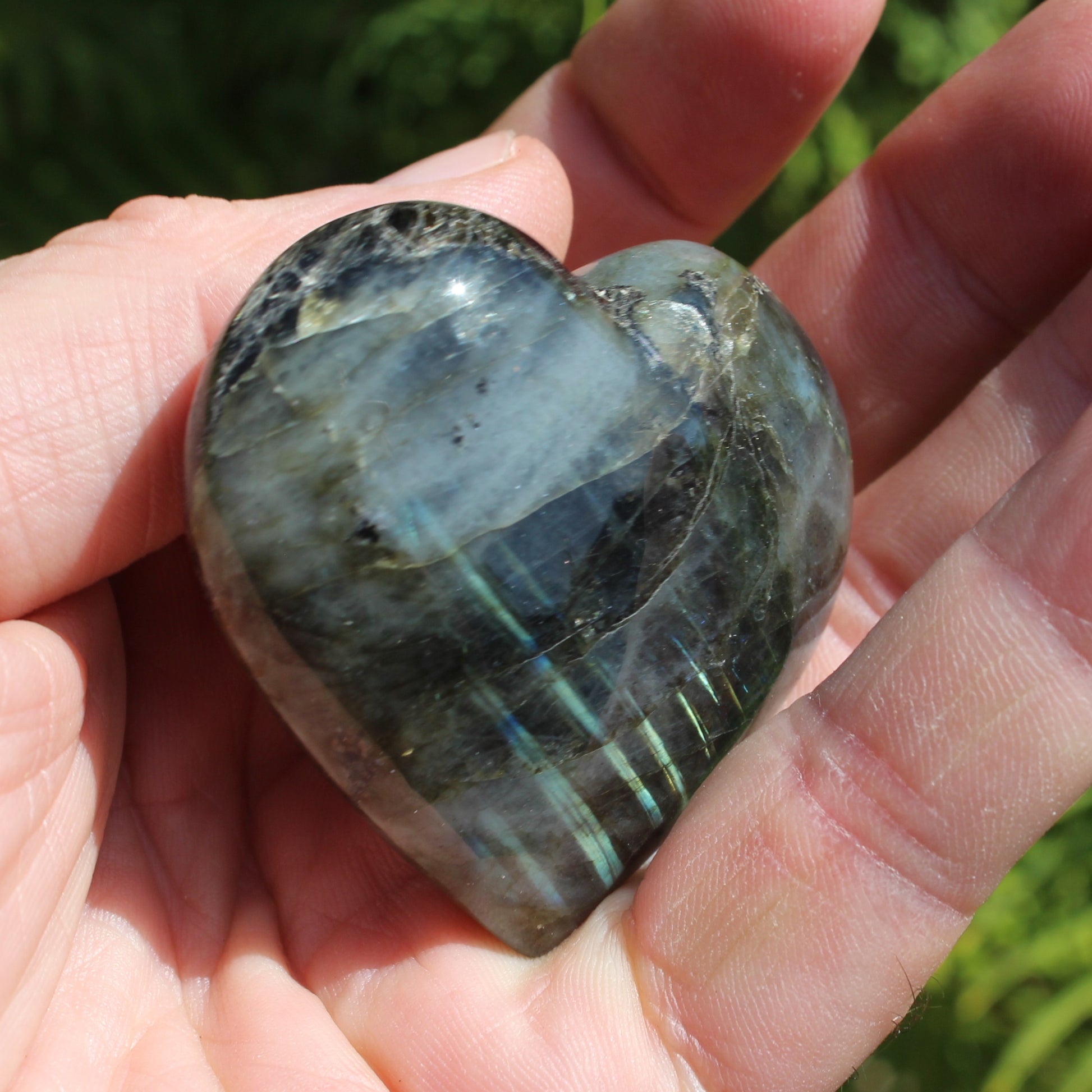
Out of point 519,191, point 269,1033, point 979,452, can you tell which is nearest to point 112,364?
point 519,191

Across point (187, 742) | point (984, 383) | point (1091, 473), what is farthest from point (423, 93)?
point (1091, 473)

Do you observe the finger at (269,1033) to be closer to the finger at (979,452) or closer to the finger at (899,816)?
the finger at (899,816)

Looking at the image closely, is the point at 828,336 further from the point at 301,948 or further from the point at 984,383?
the point at 301,948

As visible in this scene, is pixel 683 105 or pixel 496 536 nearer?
pixel 496 536

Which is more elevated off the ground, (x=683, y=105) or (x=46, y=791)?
(x=683, y=105)

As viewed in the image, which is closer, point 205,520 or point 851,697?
point 205,520

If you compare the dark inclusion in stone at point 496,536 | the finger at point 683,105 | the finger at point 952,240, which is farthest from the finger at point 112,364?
the finger at point 952,240

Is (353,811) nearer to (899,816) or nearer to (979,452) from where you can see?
(899,816)
